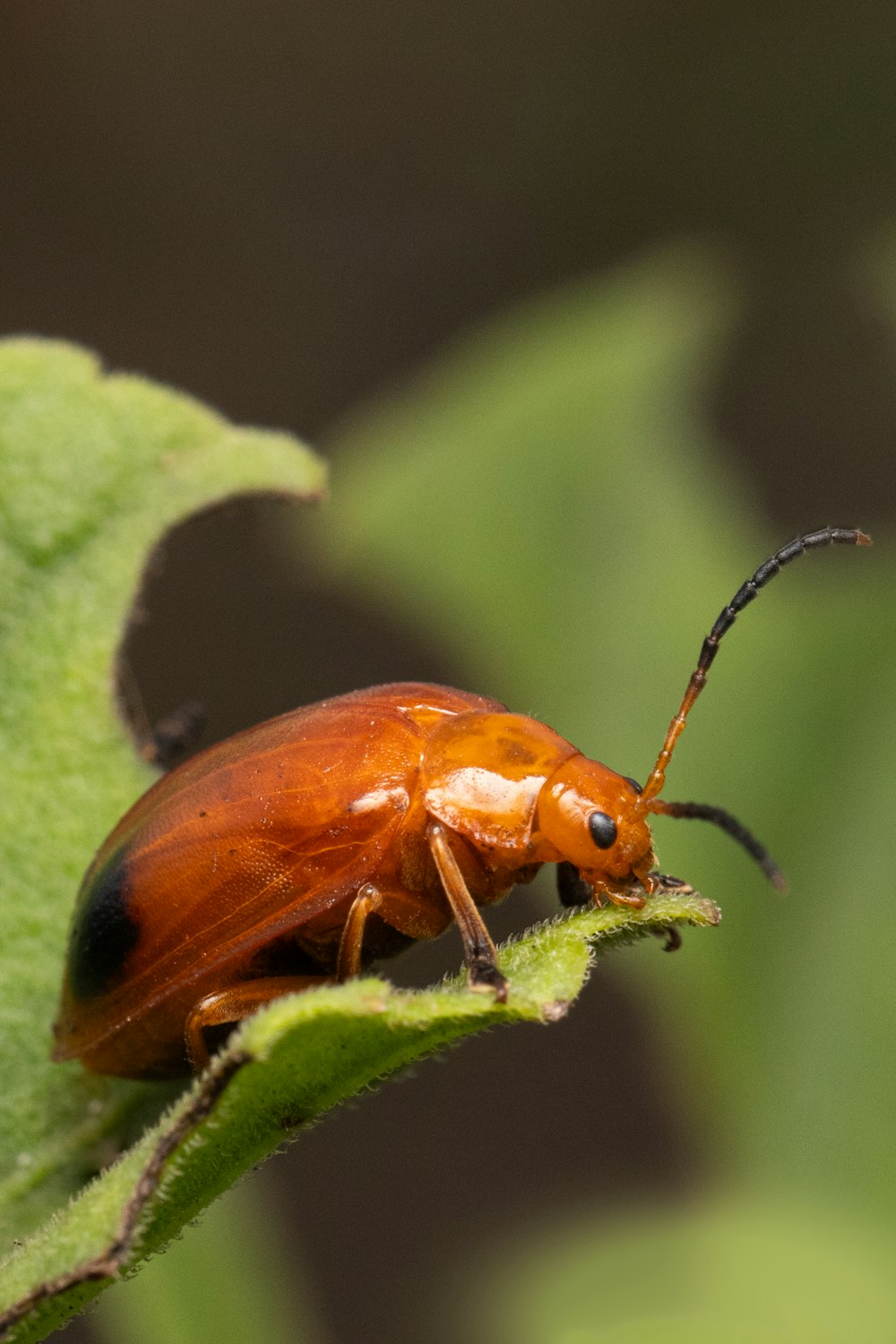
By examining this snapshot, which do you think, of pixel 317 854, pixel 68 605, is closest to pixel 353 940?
pixel 317 854

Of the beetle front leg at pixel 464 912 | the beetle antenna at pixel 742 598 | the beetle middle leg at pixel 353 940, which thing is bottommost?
the beetle middle leg at pixel 353 940

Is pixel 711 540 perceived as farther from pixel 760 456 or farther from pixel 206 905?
pixel 760 456

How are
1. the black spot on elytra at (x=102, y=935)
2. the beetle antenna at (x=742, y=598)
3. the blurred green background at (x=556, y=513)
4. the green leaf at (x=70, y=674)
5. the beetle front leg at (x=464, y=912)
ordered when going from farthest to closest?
the blurred green background at (x=556, y=513) → the beetle antenna at (x=742, y=598) → the black spot on elytra at (x=102, y=935) → the green leaf at (x=70, y=674) → the beetle front leg at (x=464, y=912)

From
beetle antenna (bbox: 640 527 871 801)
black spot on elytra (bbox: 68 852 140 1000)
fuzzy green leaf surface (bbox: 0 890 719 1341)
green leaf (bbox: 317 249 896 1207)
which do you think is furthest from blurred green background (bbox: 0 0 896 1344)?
beetle antenna (bbox: 640 527 871 801)

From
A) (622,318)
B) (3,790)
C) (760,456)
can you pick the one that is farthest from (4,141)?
(3,790)

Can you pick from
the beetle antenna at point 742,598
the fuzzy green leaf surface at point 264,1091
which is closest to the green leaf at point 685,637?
the beetle antenna at point 742,598

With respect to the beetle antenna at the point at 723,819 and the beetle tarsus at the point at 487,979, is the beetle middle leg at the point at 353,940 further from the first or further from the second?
the beetle antenna at the point at 723,819
